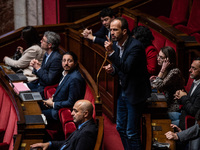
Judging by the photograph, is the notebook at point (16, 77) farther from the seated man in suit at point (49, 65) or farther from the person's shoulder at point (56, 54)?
the person's shoulder at point (56, 54)

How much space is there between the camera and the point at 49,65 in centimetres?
305

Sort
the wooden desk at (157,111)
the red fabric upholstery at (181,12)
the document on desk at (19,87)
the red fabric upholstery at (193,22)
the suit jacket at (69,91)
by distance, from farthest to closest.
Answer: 1. the red fabric upholstery at (181,12)
2. the red fabric upholstery at (193,22)
3. the document on desk at (19,87)
4. the suit jacket at (69,91)
5. the wooden desk at (157,111)

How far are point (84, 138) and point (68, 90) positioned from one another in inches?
29.2

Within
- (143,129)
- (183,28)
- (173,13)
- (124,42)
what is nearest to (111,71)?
(124,42)

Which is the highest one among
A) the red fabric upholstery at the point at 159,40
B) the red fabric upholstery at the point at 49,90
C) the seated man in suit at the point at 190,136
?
the red fabric upholstery at the point at 159,40

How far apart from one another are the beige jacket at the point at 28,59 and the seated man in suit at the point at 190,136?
1.65 m

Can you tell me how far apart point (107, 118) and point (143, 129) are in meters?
0.96

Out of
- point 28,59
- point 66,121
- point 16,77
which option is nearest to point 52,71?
point 16,77

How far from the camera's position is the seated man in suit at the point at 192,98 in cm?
215

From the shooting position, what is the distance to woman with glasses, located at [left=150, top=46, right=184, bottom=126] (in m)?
2.41

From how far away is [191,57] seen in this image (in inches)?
112

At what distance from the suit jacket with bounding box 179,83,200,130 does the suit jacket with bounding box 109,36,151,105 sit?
0.22m

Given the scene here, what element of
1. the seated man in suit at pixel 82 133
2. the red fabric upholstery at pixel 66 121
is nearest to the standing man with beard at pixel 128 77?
the seated man in suit at pixel 82 133

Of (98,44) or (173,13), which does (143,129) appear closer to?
(98,44)
